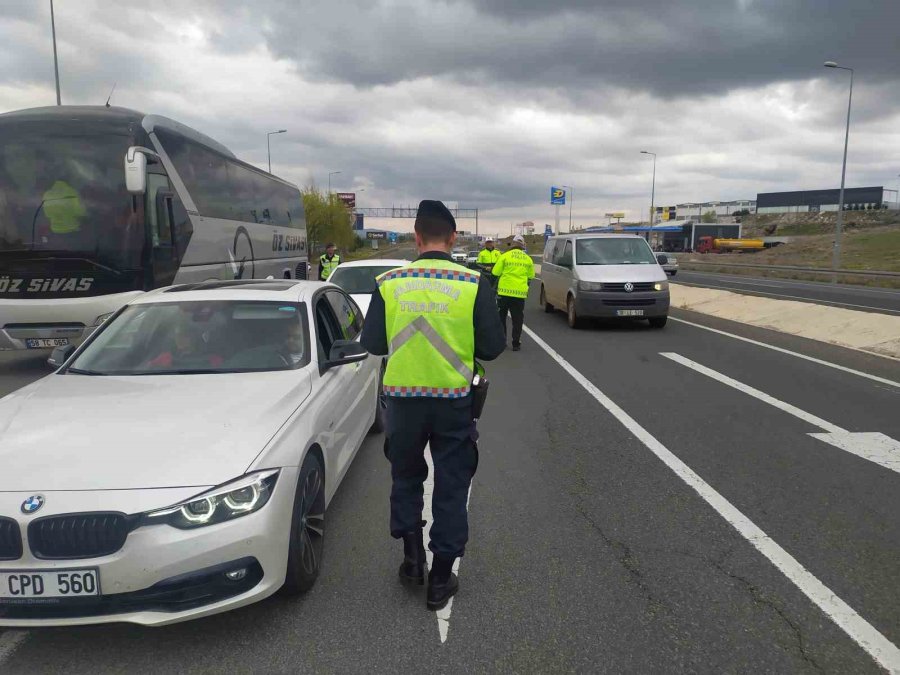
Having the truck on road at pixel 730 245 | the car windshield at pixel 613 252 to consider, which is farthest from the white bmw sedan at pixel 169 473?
the truck on road at pixel 730 245

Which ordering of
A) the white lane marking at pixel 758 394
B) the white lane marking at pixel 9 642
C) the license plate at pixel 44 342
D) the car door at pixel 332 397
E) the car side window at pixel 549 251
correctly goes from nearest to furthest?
the white lane marking at pixel 9 642 < the car door at pixel 332 397 < the white lane marking at pixel 758 394 < the license plate at pixel 44 342 < the car side window at pixel 549 251

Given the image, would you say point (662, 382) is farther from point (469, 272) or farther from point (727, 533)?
point (469, 272)

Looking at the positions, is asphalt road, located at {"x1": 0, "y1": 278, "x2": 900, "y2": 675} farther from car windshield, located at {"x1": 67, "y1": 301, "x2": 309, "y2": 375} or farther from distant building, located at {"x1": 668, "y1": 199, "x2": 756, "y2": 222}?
distant building, located at {"x1": 668, "y1": 199, "x2": 756, "y2": 222}

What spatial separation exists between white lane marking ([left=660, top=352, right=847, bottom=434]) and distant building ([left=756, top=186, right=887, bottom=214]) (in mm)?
127309

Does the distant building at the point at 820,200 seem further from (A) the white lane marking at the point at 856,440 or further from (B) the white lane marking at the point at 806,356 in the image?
(A) the white lane marking at the point at 856,440

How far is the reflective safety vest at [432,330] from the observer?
118 inches

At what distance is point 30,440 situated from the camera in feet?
9.71

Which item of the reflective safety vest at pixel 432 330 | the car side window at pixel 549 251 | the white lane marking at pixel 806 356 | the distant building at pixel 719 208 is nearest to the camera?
the reflective safety vest at pixel 432 330

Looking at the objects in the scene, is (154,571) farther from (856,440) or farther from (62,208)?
(62,208)

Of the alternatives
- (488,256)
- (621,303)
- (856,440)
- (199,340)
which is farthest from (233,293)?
(488,256)

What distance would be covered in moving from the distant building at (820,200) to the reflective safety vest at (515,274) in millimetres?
127262

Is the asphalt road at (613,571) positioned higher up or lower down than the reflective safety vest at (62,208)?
lower down

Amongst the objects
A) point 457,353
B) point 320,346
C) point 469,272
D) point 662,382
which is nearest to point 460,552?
point 457,353

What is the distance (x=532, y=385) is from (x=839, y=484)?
3.98 m
